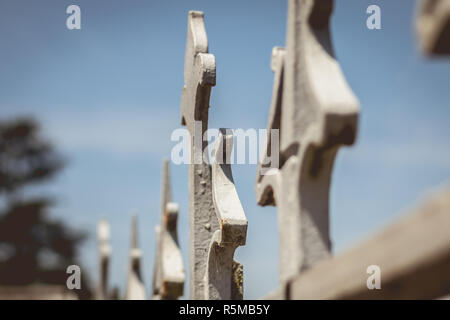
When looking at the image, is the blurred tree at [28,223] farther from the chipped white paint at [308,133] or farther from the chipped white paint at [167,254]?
the chipped white paint at [308,133]

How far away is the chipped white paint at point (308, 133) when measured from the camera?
2.33 m

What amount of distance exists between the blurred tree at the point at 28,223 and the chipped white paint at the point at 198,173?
15610mm

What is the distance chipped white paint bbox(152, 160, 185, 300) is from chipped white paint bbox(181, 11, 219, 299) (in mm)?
441

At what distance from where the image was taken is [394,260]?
1788 millimetres

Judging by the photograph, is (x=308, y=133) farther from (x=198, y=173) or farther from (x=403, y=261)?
(x=198, y=173)

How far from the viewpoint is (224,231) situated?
12.5 feet

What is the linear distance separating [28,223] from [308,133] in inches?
882

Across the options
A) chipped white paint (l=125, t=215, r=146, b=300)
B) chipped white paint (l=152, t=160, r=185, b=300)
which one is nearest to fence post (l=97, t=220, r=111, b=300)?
chipped white paint (l=125, t=215, r=146, b=300)

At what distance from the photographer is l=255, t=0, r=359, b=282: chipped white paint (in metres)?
2.33

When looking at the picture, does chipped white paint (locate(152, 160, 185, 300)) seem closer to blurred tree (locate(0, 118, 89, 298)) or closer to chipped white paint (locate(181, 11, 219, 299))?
chipped white paint (locate(181, 11, 219, 299))

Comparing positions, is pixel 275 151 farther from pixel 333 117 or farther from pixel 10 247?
pixel 10 247

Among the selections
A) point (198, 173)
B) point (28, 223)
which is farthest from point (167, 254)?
point (28, 223)
